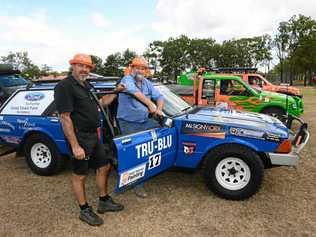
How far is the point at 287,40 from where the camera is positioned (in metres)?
54.4

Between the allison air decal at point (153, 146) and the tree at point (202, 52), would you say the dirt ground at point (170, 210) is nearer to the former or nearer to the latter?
the allison air decal at point (153, 146)

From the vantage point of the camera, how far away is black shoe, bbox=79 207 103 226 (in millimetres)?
3923

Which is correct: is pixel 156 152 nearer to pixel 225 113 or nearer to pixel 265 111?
pixel 225 113

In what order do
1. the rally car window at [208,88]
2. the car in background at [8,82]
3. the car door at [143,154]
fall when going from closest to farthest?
the car door at [143,154] → the rally car window at [208,88] → the car in background at [8,82]

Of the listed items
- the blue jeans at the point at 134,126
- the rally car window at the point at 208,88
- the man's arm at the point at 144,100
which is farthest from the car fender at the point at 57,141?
the rally car window at the point at 208,88

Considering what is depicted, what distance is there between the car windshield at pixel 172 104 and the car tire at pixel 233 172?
85 centimetres

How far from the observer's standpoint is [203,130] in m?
4.57

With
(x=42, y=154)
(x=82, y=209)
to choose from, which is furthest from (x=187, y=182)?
(x=42, y=154)

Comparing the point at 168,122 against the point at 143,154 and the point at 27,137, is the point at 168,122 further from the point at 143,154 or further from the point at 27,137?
the point at 27,137

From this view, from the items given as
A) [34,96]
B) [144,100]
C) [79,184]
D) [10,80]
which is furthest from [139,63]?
[10,80]

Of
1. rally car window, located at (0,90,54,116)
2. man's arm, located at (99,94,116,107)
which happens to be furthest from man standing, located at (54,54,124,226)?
rally car window, located at (0,90,54,116)

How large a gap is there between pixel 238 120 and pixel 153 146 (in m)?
1.32

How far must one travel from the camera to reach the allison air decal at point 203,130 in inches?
178

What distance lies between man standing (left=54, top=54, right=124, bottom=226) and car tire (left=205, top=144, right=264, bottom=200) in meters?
1.44
